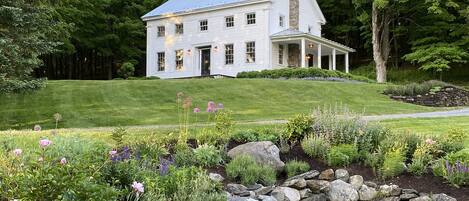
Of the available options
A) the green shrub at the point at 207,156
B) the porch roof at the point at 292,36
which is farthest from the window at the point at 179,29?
the green shrub at the point at 207,156

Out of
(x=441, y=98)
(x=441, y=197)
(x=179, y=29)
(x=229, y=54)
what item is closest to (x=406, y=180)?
(x=441, y=197)

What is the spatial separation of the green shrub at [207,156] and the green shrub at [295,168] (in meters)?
0.83

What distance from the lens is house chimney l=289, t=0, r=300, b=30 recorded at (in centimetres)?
3055

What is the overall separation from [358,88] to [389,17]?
1790cm

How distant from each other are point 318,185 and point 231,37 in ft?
79.2

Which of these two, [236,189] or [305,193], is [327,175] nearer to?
[305,193]

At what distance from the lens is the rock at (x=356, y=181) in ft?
18.9

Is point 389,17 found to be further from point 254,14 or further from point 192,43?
point 192,43

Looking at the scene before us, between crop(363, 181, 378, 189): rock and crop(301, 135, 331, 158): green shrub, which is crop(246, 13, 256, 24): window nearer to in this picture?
crop(301, 135, 331, 158): green shrub

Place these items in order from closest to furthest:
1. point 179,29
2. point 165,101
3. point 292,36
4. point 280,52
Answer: point 165,101
point 292,36
point 280,52
point 179,29

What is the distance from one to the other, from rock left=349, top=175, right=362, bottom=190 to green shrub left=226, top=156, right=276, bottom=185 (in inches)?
35.3

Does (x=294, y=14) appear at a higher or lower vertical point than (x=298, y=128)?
higher

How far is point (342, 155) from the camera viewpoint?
6.21 m

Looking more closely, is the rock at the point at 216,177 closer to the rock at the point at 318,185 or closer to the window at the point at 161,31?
the rock at the point at 318,185
